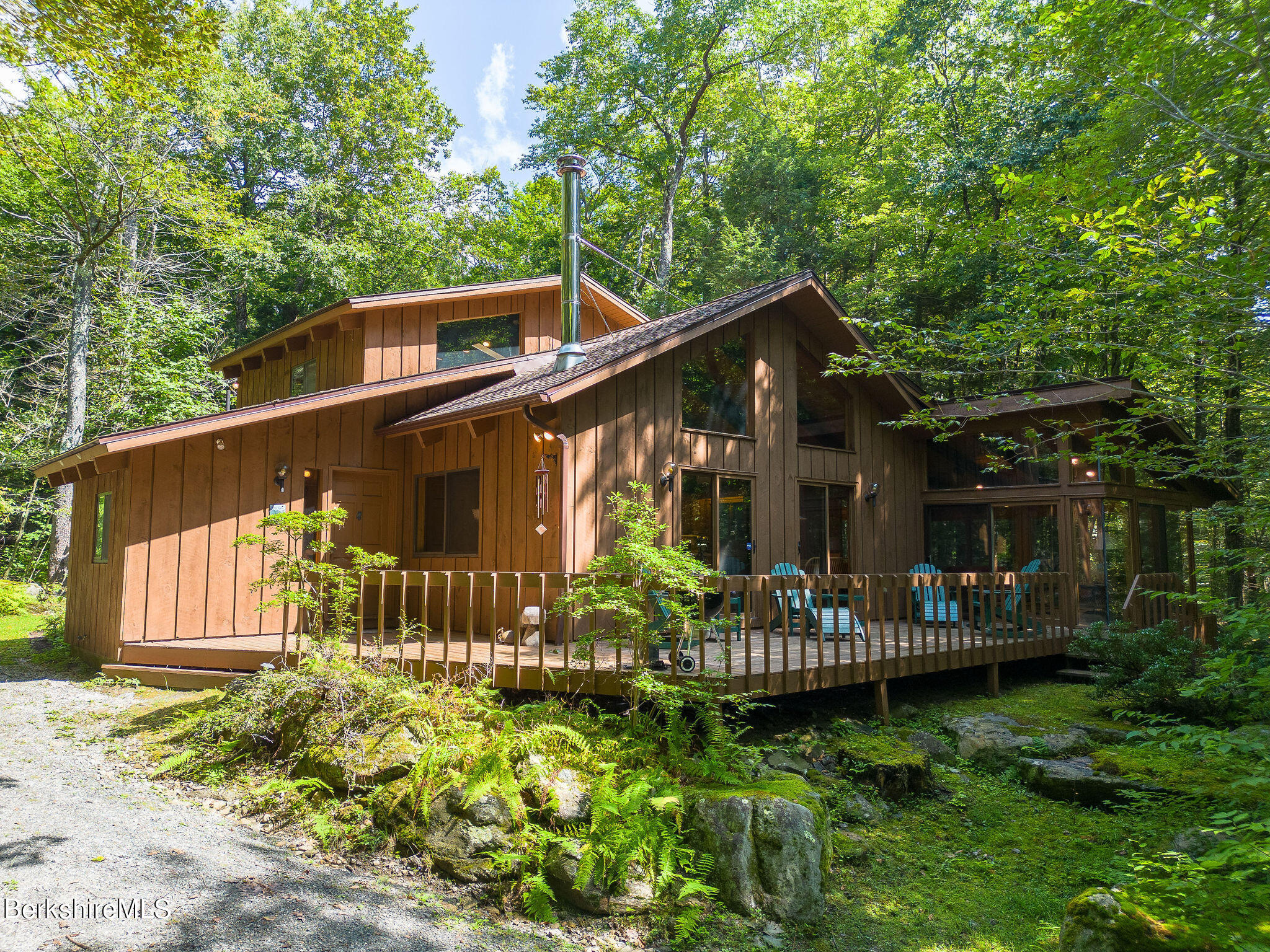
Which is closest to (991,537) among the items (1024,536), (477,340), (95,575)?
(1024,536)

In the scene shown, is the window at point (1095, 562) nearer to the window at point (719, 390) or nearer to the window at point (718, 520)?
the window at point (718, 520)

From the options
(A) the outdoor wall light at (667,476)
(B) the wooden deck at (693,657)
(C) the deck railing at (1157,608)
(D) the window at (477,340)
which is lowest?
(B) the wooden deck at (693,657)

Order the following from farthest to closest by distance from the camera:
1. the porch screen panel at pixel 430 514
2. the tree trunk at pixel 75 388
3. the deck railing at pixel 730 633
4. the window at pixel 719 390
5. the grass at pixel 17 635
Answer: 1. the tree trunk at pixel 75 388
2. the grass at pixel 17 635
3. the porch screen panel at pixel 430 514
4. the window at pixel 719 390
5. the deck railing at pixel 730 633

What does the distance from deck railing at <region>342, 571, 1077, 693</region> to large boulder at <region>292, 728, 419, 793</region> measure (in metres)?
0.99

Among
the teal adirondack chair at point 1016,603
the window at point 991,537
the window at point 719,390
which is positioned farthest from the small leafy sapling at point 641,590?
the window at point 991,537

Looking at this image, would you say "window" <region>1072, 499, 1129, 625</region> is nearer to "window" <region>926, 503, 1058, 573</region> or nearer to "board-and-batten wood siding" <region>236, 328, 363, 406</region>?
"window" <region>926, 503, 1058, 573</region>

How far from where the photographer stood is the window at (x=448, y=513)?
9180 mm

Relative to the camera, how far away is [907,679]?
8.88m

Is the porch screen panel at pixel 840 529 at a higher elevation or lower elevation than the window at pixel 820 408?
lower

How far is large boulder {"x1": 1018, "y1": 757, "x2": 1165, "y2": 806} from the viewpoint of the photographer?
5.95 m

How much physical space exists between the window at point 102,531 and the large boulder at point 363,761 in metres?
5.56

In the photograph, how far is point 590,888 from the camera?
4.25 metres

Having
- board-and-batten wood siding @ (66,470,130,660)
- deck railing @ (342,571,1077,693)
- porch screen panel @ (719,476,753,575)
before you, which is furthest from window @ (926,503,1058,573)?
board-and-batten wood siding @ (66,470,130,660)

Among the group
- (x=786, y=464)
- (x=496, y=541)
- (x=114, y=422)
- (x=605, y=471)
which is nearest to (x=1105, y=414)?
(x=786, y=464)
